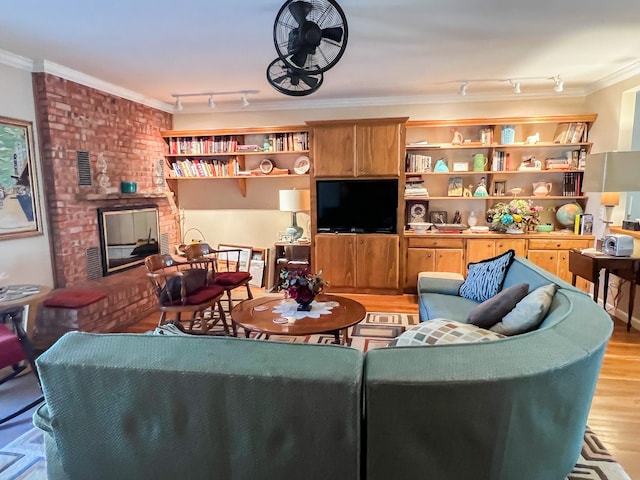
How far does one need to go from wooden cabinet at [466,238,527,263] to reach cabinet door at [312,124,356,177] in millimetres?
1678

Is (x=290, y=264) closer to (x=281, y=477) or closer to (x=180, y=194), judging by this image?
(x=180, y=194)

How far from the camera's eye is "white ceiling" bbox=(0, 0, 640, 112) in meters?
2.55

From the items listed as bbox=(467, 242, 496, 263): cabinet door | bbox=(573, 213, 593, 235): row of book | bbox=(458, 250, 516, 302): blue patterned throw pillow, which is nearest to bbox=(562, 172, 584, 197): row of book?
bbox=(573, 213, 593, 235): row of book

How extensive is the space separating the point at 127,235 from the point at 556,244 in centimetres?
494

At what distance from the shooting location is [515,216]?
15.6 feet

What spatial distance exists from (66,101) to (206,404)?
3.75m

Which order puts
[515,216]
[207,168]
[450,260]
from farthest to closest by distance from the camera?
[207,168]
[450,260]
[515,216]

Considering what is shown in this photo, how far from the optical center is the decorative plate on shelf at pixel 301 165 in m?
5.31

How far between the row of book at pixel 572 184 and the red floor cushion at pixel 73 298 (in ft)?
17.0

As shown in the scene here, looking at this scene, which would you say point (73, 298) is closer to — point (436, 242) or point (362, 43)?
point (362, 43)

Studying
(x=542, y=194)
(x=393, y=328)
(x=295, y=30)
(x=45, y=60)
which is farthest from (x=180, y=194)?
(x=542, y=194)

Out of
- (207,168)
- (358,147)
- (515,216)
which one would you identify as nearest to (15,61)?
(207,168)

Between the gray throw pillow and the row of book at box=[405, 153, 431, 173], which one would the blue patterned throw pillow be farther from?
the row of book at box=[405, 153, 431, 173]

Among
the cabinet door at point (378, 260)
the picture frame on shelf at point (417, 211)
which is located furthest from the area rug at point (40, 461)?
the picture frame on shelf at point (417, 211)
